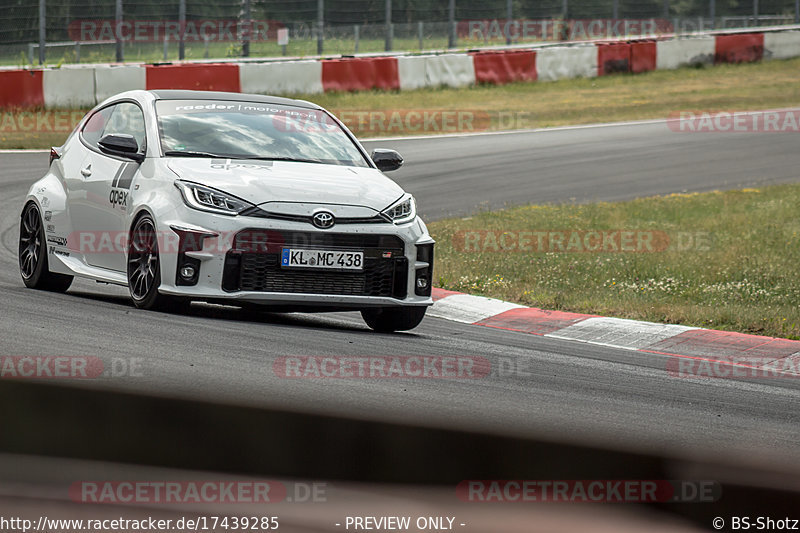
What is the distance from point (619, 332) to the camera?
9.01 meters

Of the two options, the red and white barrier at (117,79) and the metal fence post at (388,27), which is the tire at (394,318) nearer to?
the red and white barrier at (117,79)

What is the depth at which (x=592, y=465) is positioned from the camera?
3.11 meters

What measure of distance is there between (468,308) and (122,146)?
349cm

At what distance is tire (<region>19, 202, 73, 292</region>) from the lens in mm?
8805

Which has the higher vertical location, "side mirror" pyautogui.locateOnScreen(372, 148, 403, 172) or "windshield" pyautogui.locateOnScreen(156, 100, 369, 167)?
"windshield" pyautogui.locateOnScreen(156, 100, 369, 167)

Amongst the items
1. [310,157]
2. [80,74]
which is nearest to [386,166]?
[310,157]

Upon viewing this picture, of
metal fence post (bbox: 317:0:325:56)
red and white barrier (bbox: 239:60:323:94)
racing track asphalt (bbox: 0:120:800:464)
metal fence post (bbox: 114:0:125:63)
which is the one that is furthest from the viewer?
metal fence post (bbox: 317:0:325:56)

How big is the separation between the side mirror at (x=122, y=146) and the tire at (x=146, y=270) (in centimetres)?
54

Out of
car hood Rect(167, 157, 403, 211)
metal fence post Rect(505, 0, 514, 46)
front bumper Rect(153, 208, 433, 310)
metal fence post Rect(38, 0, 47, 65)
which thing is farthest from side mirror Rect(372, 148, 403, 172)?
metal fence post Rect(505, 0, 514, 46)

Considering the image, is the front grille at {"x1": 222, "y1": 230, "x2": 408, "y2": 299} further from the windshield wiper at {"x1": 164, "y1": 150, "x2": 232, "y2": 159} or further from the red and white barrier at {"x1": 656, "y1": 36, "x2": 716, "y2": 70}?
the red and white barrier at {"x1": 656, "y1": 36, "x2": 716, "y2": 70}

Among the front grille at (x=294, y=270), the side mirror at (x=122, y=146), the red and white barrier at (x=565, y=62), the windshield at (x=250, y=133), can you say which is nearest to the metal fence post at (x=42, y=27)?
the red and white barrier at (x=565, y=62)

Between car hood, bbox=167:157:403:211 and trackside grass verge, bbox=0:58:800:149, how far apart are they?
12.8 m

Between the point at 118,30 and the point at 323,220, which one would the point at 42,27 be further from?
the point at 323,220

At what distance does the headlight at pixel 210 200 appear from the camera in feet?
23.7
